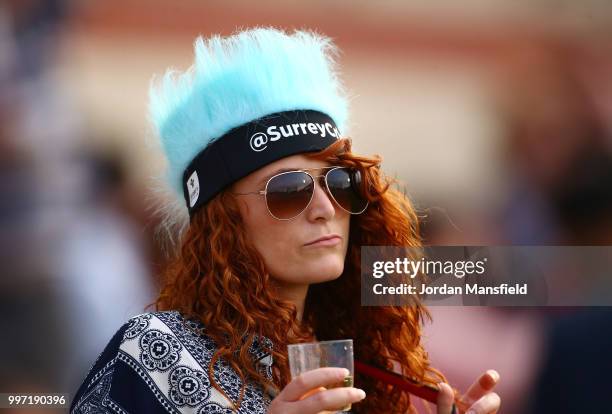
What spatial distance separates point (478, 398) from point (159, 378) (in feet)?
1.66

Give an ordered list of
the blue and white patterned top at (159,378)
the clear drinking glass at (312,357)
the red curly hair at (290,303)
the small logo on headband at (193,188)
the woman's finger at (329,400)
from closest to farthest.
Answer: the woman's finger at (329,400) → the clear drinking glass at (312,357) → the blue and white patterned top at (159,378) → the red curly hair at (290,303) → the small logo on headband at (193,188)

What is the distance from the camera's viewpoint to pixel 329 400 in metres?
1.04

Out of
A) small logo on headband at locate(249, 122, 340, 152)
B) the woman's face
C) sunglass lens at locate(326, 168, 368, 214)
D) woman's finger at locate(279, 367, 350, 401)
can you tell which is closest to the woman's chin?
the woman's face

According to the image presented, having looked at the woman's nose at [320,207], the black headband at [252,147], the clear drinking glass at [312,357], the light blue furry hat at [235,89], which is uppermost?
the light blue furry hat at [235,89]

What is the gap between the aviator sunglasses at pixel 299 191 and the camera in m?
1.42

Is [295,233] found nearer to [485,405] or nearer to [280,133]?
[280,133]

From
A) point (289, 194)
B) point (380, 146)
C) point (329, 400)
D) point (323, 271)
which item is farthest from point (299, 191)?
point (380, 146)

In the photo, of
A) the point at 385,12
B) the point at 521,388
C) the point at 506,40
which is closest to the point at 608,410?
the point at 521,388

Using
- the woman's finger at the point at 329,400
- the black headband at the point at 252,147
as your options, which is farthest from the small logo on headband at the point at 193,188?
the woman's finger at the point at 329,400

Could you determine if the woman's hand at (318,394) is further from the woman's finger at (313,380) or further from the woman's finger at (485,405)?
the woman's finger at (485,405)

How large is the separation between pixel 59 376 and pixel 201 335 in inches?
39.4

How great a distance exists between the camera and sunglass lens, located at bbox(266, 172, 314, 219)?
1417 millimetres

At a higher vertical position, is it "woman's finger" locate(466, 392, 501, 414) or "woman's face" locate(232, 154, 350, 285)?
"woman's face" locate(232, 154, 350, 285)

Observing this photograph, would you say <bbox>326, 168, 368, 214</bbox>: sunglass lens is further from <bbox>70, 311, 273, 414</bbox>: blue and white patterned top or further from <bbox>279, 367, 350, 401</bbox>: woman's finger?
<bbox>279, 367, 350, 401</bbox>: woman's finger
